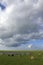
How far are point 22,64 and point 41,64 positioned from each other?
27.8 feet

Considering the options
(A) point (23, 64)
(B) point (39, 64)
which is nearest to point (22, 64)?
(A) point (23, 64)

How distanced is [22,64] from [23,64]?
44 cm

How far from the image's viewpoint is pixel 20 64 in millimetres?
63812

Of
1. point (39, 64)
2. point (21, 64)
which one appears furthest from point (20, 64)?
point (39, 64)

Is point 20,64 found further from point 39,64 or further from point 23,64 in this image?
point 39,64

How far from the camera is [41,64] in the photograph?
6450 centimetres

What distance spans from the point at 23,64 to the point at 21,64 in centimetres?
89

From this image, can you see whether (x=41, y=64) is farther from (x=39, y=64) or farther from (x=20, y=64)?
(x=20, y=64)

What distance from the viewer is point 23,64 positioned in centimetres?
6406

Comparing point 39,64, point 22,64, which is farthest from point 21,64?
point 39,64

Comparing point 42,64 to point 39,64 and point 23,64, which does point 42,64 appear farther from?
point 23,64

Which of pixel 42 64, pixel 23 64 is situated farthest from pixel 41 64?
pixel 23 64

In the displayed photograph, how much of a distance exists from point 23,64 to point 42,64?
8.55m

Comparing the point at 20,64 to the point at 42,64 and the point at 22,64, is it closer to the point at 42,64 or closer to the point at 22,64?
the point at 22,64
